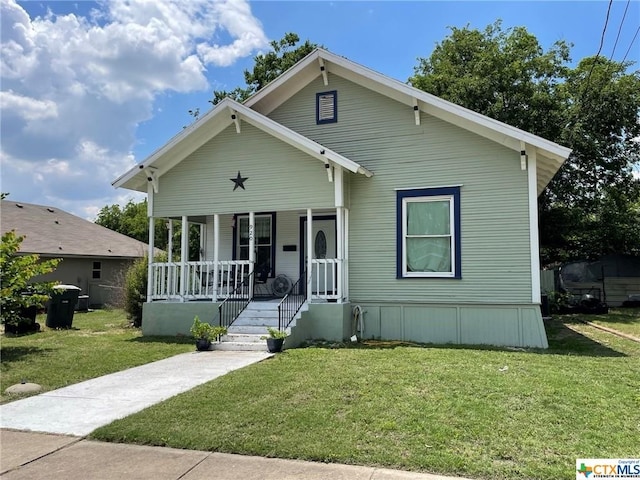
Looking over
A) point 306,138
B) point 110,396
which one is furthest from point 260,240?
point 110,396

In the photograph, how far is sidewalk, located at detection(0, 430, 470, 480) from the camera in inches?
153

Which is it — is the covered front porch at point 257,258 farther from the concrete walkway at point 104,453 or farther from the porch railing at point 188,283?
the concrete walkway at point 104,453

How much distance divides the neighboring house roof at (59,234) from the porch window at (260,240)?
364 inches

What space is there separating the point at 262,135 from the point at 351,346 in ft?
18.1

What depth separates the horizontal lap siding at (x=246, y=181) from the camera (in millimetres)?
11312

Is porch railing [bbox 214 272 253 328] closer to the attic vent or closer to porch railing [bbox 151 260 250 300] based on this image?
porch railing [bbox 151 260 250 300]

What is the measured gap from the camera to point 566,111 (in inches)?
786

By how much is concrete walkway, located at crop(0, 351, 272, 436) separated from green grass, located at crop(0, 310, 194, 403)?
18.3 inches

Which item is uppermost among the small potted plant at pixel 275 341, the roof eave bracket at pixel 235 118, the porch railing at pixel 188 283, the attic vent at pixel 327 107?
the attic vent at pixel 327 107

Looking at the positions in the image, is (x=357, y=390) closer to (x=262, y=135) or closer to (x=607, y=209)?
(x=262, y=135)

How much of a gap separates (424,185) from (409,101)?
211 cm

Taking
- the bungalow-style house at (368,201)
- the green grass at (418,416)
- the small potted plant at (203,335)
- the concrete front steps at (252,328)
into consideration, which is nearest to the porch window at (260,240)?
the bungalow-style house at (368,201)

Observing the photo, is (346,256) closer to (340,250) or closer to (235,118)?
(340,250)

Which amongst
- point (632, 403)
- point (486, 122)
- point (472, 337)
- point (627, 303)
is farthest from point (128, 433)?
point (627, 303)
